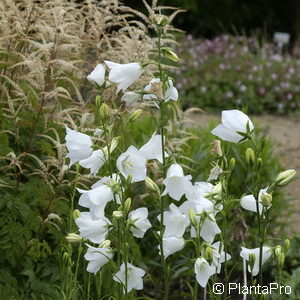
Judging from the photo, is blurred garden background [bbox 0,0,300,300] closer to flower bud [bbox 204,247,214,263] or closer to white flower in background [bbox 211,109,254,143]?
white flower in background [bbox 211,109,254,143]

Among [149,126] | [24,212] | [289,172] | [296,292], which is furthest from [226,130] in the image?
[149,126]

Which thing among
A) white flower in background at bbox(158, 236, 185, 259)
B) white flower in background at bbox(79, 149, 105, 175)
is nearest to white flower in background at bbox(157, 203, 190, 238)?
white flower in background at bbox(158, 236, 185, 259)

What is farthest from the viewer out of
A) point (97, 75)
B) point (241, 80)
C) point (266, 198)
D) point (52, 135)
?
point (241, 80)

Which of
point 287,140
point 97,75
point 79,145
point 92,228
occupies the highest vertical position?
point 97,75

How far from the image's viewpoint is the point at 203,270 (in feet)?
8.87

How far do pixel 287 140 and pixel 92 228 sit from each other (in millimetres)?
7381

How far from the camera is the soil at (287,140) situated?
25.2 feet

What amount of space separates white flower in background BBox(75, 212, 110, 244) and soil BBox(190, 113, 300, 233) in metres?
4.04

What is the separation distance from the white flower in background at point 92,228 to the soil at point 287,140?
404 cm

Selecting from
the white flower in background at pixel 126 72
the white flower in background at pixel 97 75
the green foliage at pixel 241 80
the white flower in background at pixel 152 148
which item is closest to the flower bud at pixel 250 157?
the white flower in background at pixel 152 148

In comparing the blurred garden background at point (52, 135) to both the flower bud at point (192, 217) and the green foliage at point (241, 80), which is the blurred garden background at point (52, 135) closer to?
the flower bud at point (192, 217)

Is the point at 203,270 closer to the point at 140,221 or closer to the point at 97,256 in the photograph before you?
the point at 140,221

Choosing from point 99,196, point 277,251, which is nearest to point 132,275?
point 99,196

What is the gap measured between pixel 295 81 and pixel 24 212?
8.96 m
